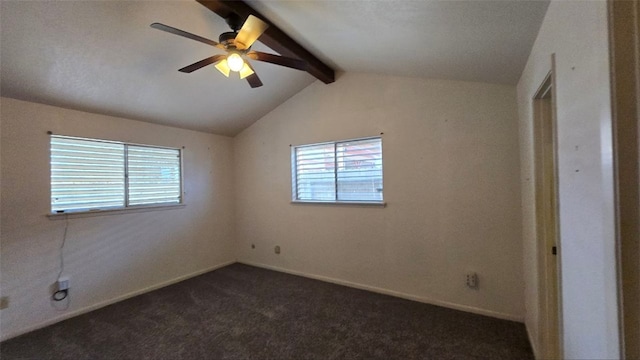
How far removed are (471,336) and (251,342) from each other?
6.35 ft

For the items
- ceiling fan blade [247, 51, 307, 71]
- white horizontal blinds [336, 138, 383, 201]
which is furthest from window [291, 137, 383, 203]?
ceiling fan blade [247, 51, 307, 71]

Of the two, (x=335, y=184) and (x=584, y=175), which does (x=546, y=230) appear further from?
(x=335, y=184)

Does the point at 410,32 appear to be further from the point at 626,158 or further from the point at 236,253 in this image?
the point at 236,253

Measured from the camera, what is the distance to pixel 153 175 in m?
3.59

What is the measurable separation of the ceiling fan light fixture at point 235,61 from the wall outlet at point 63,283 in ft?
9.35

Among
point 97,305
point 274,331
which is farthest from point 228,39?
point 97,305

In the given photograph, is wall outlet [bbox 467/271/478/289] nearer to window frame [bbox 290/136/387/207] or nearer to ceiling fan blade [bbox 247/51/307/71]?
window frame [bbox 290/136/387/207]

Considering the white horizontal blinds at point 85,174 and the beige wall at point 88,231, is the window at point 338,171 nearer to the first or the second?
the beige wall at point 88,231

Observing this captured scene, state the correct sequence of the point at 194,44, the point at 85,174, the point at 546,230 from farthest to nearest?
1. the point at 85,174
2. the point at 194,44
3. the point at 546,230

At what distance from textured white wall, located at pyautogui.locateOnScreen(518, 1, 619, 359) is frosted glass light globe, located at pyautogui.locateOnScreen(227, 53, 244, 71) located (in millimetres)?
1953

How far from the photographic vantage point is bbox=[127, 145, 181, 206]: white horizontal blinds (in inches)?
133

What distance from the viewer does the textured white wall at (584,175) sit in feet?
2.47

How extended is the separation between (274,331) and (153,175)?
8.75 ft

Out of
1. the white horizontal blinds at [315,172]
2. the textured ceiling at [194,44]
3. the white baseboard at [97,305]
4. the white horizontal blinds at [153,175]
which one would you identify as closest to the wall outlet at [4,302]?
the white baseboard at [97,305]
